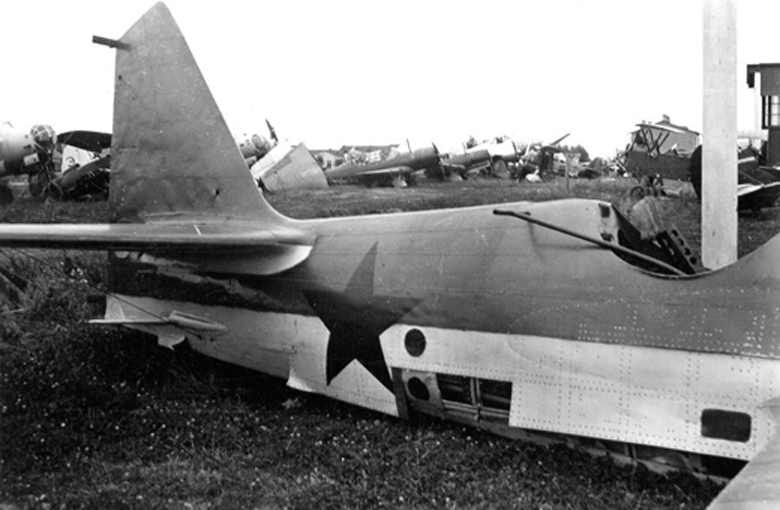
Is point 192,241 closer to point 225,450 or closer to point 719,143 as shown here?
point 225,450

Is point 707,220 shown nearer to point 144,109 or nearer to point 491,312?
point 491,312

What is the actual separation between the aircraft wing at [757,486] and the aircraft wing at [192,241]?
11.0 ft

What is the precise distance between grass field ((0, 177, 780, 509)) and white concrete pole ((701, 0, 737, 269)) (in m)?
3.40

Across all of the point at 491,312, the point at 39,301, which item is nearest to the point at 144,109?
the point at 39,301

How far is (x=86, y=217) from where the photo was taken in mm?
12906

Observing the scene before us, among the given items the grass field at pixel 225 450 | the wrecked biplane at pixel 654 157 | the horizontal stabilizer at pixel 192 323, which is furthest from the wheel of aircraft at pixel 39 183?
the wrecked biplane at pixel 654 157

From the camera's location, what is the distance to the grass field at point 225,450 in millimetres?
3854

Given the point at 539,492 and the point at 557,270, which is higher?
the point at 557,270

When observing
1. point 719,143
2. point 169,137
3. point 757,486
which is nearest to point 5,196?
point 169,137

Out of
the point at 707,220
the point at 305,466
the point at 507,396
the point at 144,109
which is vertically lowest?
the point at 305,466

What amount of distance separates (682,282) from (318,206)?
406 inches

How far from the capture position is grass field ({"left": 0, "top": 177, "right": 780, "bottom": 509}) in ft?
12.6

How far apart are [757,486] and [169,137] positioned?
5.30 metres

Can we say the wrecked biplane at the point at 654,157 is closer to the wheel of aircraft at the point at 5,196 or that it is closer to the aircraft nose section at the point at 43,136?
the aircraft nose section at the point at 43,136
